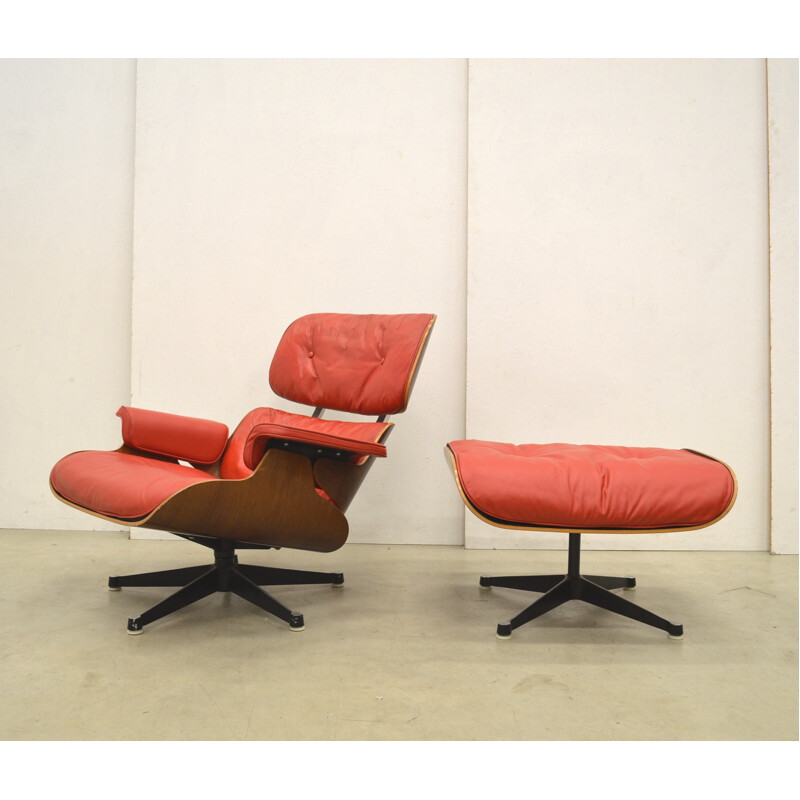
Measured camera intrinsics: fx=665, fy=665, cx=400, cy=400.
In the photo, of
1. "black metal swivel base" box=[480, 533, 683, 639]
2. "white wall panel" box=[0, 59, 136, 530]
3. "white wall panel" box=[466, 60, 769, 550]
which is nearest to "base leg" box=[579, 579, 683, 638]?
"black metal swivel base" box=[480, 533, 683, 639]

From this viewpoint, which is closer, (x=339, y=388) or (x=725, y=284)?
(x=339, y=388)

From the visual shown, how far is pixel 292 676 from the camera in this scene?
4.98 ft

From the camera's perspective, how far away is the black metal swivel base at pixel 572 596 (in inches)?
71.7

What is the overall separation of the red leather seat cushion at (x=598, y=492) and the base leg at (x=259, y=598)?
0.60 m

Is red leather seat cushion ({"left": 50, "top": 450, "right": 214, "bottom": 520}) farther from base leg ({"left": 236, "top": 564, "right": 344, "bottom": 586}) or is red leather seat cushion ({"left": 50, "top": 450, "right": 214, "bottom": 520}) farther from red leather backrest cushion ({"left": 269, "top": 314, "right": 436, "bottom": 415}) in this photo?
red leather backrest cushion ({"left": 269, "top": 314, "right": 436, "bottom": 415})

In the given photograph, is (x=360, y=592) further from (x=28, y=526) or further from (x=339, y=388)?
(x=28, y=526)

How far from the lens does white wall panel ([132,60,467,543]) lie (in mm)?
2990

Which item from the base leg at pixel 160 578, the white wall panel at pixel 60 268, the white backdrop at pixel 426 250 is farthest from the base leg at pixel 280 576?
the white wall panel at pixel 60 268

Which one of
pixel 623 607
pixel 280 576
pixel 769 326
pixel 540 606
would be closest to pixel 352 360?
pixel 280 576

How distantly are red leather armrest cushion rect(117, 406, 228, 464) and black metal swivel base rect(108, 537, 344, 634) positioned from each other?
1.21ft

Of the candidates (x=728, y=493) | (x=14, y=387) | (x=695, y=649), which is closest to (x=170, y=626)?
(x=695, y=649)

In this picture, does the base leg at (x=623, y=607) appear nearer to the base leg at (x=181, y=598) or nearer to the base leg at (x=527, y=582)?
the base leg at (x=527, y=582)

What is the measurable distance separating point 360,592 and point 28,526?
6.05 ft

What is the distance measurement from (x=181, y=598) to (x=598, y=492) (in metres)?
1.17
